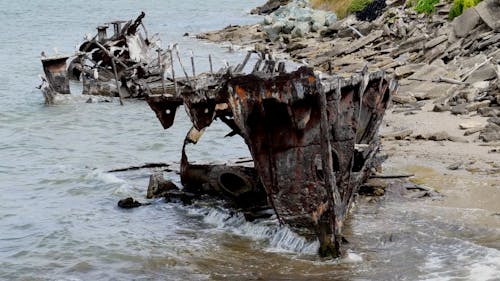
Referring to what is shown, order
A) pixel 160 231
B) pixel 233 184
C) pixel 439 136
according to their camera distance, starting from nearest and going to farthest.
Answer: pixel 160 231
pixel 233 184
pixel 439 136

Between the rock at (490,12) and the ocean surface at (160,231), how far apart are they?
809 centimetres

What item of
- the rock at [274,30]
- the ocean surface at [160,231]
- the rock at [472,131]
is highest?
the rock at [274,30]

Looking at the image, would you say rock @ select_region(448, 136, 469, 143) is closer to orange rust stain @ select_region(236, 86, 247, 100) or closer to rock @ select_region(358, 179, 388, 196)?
rock @ select_region(358, 179, 388, 196)

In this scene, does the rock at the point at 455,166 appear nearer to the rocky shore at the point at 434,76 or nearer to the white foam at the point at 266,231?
the rocky shore at the point at 434,76

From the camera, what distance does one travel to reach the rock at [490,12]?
20.9 m

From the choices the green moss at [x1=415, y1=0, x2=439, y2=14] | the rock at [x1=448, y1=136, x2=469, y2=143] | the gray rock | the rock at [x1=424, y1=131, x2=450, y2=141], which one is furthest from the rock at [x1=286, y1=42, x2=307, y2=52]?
the rock at [x1=448, y1=136, x2=469, y2=143]

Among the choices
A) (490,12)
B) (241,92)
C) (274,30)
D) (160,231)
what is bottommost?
(160,231)

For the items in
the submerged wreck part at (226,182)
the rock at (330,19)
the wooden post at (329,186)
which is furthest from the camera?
the rock at (330,19)

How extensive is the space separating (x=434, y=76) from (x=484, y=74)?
7.09ft

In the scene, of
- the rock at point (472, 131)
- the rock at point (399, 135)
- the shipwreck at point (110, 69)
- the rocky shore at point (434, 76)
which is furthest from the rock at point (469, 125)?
the shipwreck at point (110, 69)

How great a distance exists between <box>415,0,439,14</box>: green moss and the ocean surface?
12645 mm

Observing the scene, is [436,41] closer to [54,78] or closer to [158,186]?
[54,78]

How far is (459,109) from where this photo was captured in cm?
1557

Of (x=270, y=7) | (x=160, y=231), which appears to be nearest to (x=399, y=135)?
(x=160, y=231)
